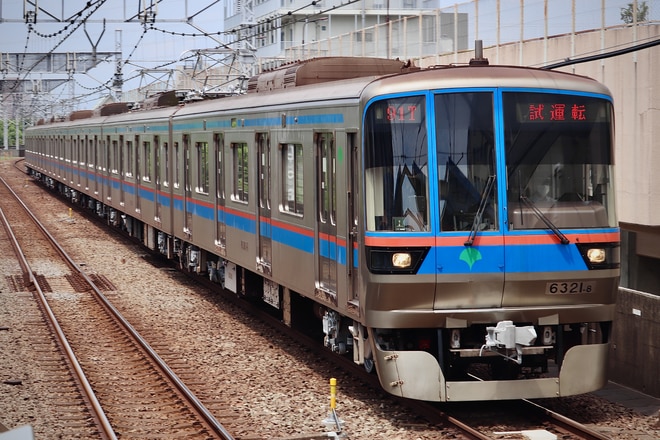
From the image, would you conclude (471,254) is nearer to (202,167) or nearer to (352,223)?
(352,223)

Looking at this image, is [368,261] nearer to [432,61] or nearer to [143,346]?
[143,346]

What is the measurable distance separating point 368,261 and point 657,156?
4268 mm

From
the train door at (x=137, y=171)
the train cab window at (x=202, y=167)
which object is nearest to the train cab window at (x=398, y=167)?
the train cab window at (x=202, y=167)

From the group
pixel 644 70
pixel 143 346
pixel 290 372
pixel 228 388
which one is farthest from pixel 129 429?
pixel 644 70

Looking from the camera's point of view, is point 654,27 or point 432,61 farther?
point 432,61

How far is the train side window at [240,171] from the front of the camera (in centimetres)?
1245

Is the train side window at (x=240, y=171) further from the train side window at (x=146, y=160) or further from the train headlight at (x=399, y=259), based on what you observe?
the train side window at (x=146, y=160)

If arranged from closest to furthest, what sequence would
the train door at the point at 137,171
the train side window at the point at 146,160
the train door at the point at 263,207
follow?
the train door at the point at 263,207 → the train side window at the point at 146,160 → the train door at the point at 137,171

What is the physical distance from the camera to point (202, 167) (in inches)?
596

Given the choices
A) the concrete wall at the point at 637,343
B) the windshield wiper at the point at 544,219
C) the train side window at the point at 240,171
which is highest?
the train side window at the point at 240,171

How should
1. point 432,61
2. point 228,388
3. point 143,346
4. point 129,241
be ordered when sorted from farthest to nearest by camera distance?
point 129,241
point 432,61
point 143,346
point 228,388

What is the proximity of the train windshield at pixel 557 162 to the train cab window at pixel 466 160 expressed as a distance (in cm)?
15

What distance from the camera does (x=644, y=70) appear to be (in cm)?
1113

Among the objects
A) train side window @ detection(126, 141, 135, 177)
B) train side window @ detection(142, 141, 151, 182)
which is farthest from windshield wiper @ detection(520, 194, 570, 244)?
train side window @ detection(126, 141, 135, 177)
